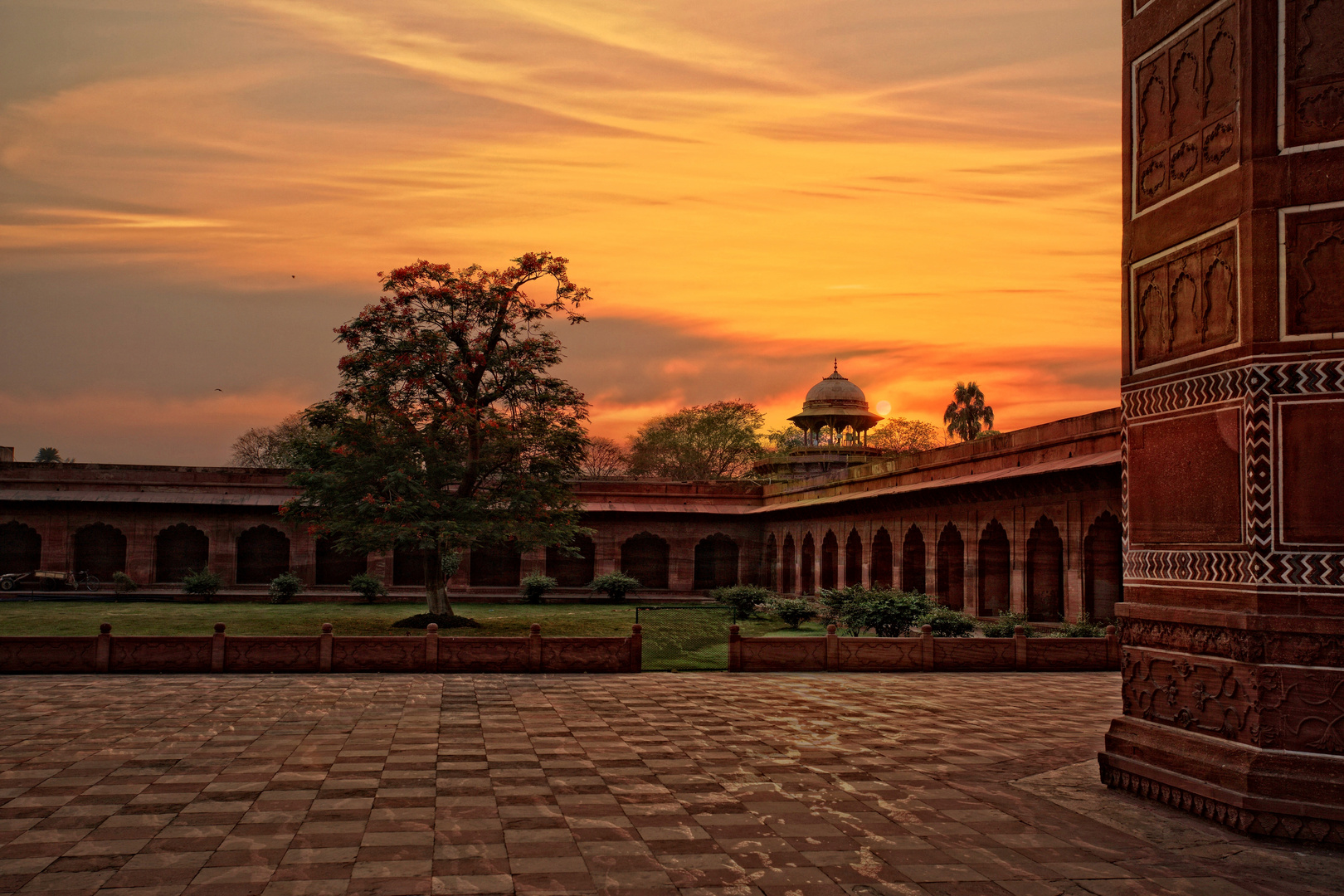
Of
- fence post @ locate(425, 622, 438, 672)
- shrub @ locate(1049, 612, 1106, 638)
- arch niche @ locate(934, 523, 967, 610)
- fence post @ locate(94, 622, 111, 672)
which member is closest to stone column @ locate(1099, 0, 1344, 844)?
fence post @ locate(425, 622, 438, 672)

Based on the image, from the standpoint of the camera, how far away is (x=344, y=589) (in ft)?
114

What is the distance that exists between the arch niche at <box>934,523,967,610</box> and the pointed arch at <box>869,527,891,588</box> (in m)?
2.93

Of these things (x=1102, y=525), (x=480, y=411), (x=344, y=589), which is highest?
(x=480, y=411)

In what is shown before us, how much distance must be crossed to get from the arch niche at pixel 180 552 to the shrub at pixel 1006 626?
1024 inches

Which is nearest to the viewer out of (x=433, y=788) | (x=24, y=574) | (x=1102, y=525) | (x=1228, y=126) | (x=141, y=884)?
(x=141, y=884)

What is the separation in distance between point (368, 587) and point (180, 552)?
8540 millimetres

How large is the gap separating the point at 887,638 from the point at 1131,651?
335 inches

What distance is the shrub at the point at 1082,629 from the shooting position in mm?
18000

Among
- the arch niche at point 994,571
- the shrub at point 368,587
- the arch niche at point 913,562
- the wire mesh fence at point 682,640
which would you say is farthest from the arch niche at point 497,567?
the arch niche at point 994,571

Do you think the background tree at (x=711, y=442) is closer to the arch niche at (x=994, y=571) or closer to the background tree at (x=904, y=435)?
the background tree at (x=904, y=435)

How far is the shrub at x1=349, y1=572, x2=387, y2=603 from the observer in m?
31.4

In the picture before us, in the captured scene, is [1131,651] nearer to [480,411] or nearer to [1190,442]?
[1190,442]

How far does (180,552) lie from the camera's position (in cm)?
3559

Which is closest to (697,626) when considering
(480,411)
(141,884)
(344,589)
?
Answer: (480,411)
